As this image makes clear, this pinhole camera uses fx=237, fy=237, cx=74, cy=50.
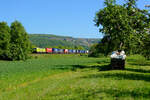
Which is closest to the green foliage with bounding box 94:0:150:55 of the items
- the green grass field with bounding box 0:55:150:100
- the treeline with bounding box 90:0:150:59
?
the treeline with bounding box 90:0:150:59

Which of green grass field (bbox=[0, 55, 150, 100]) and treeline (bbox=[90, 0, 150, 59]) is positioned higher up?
treeline (bbox=[90, 0, 150, 59])

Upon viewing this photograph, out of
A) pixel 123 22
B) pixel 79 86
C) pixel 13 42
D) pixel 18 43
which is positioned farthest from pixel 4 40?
pixel 79 86

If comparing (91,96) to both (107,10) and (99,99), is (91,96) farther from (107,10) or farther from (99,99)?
(107,10)

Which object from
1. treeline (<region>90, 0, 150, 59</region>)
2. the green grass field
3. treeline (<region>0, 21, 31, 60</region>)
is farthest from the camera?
treeline (<region>0, 21, 31, 60</region>)

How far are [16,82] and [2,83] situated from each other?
1422 millimetres

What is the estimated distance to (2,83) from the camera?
18.4 meters

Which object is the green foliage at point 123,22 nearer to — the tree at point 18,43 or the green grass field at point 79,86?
the green grass field at point 79,86

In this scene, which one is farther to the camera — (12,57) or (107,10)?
(12,57)

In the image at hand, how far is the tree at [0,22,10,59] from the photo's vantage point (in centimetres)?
7288

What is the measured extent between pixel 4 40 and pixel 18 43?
4.71 metres

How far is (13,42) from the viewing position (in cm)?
7588

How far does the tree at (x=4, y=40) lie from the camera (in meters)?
72.9

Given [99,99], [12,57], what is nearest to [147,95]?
[99,99]

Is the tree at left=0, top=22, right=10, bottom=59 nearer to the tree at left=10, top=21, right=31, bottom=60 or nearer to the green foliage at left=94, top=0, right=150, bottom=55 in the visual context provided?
the tree at left=10, top=21, right=31, bottom=60
